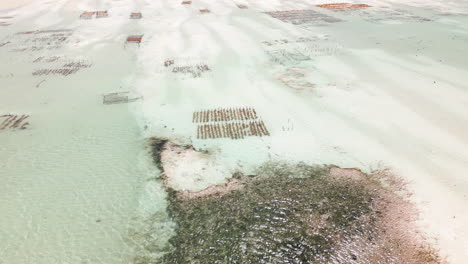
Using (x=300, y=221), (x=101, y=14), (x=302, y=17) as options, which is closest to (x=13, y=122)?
(x=300, y=221)

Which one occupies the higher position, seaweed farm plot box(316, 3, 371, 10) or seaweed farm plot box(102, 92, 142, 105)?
seaweed farm plot box(316, 3, 371, 10)

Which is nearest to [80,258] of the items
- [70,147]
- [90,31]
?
[70,147]

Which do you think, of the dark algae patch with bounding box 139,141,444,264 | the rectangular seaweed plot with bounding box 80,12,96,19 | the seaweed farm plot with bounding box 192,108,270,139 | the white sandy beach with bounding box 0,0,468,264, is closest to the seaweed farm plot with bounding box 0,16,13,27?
the white sandy beach with bounding box 0,0,468,264

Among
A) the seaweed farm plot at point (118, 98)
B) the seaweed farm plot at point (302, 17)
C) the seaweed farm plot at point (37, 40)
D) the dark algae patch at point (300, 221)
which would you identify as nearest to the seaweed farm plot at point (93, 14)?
the seaweed farm plot at point (37, 40)

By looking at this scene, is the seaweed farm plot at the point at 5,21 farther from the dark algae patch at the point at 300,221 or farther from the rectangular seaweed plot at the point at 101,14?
the dark algae patch at the point at 300,221

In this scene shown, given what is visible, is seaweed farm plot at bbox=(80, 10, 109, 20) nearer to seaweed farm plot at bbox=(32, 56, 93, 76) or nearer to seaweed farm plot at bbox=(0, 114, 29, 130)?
seaweed farm plot at bbox=(32, 56, 93, 76)

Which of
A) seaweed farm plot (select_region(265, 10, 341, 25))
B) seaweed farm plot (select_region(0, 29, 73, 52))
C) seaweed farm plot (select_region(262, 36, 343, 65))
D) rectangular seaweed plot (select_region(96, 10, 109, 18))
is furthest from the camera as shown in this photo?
rectangular seaweed plot (select_region(96, 10, 109, 18))
